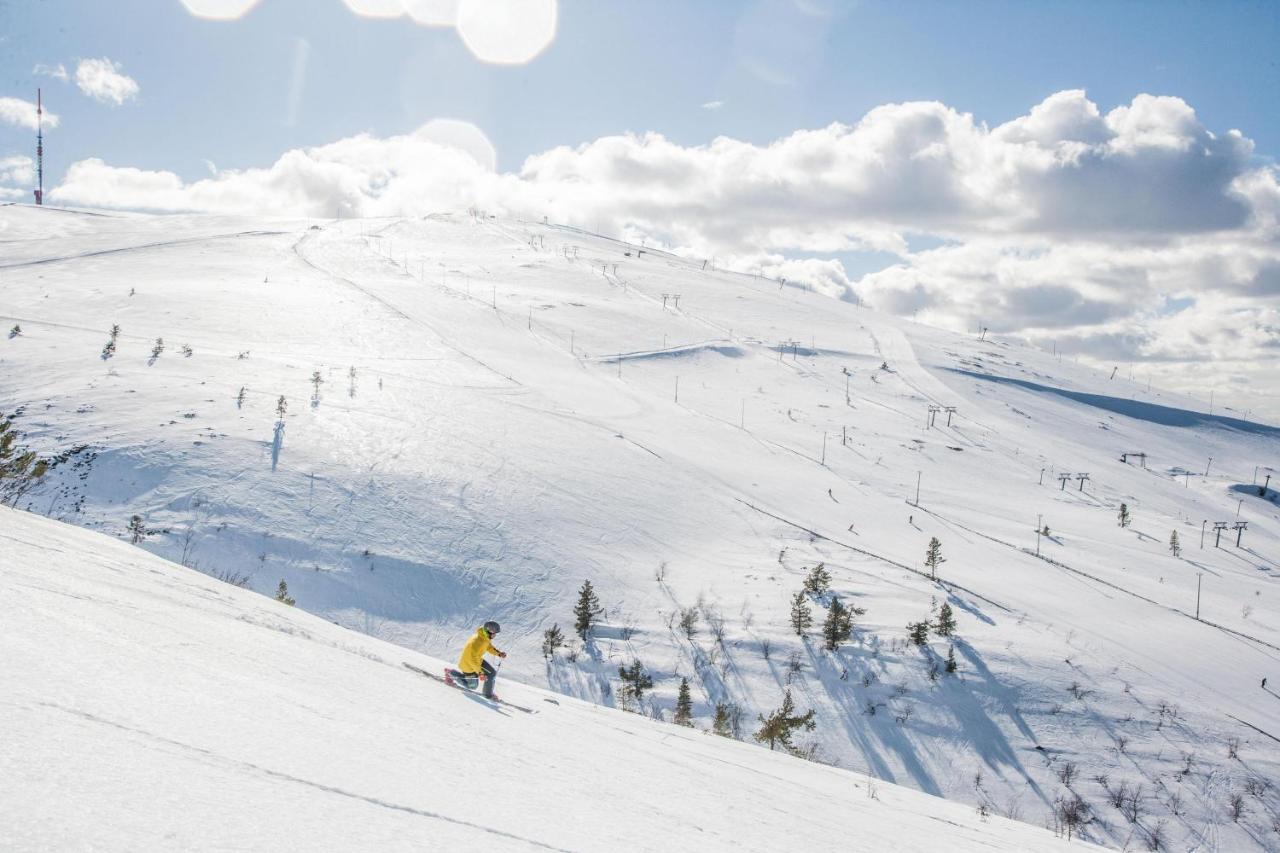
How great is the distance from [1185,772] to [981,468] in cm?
3863

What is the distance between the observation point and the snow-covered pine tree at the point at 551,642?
23.0 metres

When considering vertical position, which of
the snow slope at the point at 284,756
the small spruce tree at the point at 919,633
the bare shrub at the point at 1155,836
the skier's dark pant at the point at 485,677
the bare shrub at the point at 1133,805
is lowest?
the bare shrub at the point at 1155,836

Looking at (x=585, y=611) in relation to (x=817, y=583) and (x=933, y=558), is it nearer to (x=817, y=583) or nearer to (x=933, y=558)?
(x=817, y=583)

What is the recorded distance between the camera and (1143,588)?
36219 millimetres

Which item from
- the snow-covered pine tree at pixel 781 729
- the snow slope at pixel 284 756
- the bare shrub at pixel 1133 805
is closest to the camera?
the snow slope at pixel 284 756

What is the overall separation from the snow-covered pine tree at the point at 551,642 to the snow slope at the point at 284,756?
1339 cm

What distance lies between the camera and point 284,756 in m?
4.20

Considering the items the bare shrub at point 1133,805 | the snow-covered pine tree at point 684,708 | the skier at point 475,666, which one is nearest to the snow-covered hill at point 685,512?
the bare shrub at point 1133,805

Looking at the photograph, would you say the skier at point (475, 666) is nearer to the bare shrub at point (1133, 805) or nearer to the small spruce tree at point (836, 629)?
the small spruce tree at point (836, 629)

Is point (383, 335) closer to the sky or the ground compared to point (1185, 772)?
closer to the sky

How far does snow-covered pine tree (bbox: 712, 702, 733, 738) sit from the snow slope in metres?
8.70

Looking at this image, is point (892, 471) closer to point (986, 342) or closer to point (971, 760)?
point (971, 760)

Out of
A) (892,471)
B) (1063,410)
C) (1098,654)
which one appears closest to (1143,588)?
(1098,654)

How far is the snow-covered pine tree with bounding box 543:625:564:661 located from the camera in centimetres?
2298
